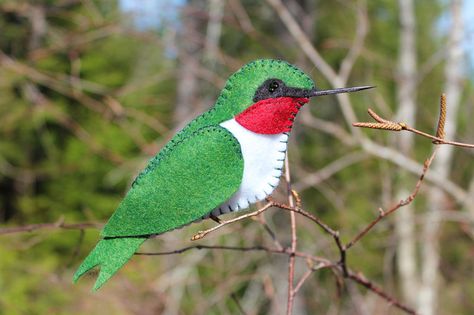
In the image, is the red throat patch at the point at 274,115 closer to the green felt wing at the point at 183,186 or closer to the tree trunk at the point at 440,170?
the green felt wing at the point at 183,186

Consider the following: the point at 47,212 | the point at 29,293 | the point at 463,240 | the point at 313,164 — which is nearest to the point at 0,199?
the point at 47,212

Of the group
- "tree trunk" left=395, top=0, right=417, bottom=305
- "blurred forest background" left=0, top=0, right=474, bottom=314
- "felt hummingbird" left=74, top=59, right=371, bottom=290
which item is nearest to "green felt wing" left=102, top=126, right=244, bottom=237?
"felt hummingbird" left=74, top=59, right=371, bottom=290

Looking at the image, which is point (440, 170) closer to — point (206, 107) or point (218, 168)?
point (206, 107)

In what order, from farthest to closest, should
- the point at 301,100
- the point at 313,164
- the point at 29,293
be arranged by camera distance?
the point at 313,164 < the point at 29,293 < the point at 301,100

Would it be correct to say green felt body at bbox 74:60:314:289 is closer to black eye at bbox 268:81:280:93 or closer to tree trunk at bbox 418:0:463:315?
black eye at bbox 268:81:280:93

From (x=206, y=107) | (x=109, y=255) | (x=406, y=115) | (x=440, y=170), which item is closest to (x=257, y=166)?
(x=109, y=255)

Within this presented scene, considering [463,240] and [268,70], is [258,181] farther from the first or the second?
[463,240]

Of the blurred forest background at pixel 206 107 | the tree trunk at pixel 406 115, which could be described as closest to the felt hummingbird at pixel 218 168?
the blurred forest background at pixel 206 107
